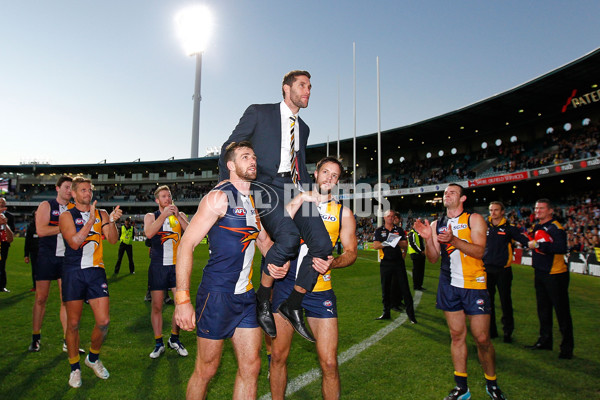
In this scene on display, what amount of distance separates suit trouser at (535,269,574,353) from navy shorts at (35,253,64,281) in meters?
8.19

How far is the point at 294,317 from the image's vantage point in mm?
3475

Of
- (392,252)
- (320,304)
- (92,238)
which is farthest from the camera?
(392,252)

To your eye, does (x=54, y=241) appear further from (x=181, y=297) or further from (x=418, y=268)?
(x=418, y=268)

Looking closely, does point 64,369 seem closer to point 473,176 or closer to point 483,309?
Answer: point 483,309

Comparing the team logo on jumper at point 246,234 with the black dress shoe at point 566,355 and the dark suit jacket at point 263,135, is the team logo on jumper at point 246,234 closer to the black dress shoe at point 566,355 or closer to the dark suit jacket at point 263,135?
the dark suit jacket at point 263,135

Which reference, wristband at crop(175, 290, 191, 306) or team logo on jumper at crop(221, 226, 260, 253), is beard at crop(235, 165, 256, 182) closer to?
team logo on jumper at crop(221, 226, 260, 253)

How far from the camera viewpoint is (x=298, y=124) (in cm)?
382

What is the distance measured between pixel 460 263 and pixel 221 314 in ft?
10.4

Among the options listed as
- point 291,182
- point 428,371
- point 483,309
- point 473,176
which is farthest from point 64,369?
point 473,176

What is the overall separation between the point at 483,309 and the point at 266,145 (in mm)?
3231

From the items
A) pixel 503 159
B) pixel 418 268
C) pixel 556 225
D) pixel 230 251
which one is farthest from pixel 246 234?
pixel 503 159

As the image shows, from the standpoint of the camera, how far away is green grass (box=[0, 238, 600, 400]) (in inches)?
173

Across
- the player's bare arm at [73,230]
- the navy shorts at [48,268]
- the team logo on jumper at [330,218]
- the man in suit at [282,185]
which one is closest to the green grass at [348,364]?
the navy shorts at [48,268]

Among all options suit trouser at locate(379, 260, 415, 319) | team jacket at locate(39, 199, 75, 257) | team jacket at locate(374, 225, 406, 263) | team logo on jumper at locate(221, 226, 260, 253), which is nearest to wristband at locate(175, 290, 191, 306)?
team logo on jumper at locate(221, 226, 260, 253)
